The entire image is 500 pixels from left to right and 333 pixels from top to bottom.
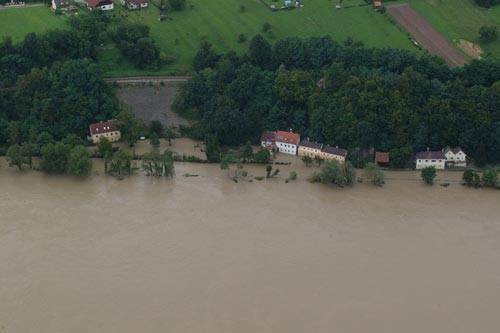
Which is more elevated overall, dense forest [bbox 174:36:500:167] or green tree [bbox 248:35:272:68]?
green tree [bbox 248:35:272:68]

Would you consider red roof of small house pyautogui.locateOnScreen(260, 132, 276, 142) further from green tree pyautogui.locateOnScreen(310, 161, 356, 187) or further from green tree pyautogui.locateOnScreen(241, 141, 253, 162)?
green tree pyautogui.locateOnScreen(310, 161, 356, 187)

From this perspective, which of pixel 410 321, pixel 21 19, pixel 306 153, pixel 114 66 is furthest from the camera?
pixel 21 19

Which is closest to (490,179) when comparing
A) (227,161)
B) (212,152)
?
(227,161)

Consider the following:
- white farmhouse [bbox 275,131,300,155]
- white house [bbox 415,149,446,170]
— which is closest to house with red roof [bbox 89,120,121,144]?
white farmhouse [bbox 275,131,300,155]

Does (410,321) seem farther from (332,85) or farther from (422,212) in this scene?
(332,85)

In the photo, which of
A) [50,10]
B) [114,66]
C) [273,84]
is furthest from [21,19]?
[273,84]

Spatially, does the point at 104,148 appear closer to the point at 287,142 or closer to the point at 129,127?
the point at 129,127
